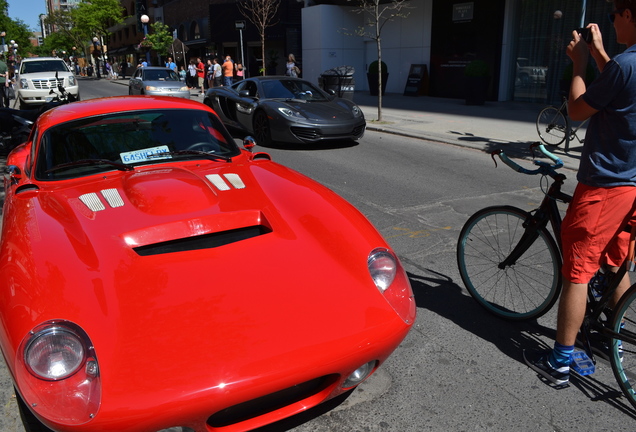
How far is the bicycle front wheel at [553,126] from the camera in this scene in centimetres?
1030

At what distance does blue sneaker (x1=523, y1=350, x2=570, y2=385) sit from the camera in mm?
2760

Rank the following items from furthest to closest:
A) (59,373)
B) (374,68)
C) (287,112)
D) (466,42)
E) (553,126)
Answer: (374,68) < (466,42) < (553,126) < (287,112) < (59,373)

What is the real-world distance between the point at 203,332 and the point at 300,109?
8368 millimetres

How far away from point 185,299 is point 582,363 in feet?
6.70

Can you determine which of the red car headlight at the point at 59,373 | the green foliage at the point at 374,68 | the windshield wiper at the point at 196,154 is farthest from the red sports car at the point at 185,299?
the green foliage at the point at 374,68

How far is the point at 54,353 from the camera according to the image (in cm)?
194

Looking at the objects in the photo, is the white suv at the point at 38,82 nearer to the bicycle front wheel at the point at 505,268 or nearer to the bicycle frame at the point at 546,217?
the bicycle front wheel at the point at 505,268

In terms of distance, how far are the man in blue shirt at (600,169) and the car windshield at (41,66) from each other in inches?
818

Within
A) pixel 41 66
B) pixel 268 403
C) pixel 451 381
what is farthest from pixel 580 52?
pixel 41 66

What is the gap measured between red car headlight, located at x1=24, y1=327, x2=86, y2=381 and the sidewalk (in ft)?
27.6

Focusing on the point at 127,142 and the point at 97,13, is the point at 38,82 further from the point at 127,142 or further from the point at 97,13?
the point at 97,13

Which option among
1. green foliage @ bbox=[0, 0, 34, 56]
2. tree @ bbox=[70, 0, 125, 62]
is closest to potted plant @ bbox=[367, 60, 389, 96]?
tree @ bbox=[70, 0, 125, 62]

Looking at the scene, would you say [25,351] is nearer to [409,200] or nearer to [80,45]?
[409,200]

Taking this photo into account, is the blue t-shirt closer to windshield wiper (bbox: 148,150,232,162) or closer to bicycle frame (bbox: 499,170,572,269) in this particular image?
bicycle frame (bbox: 499,170,572,269)
